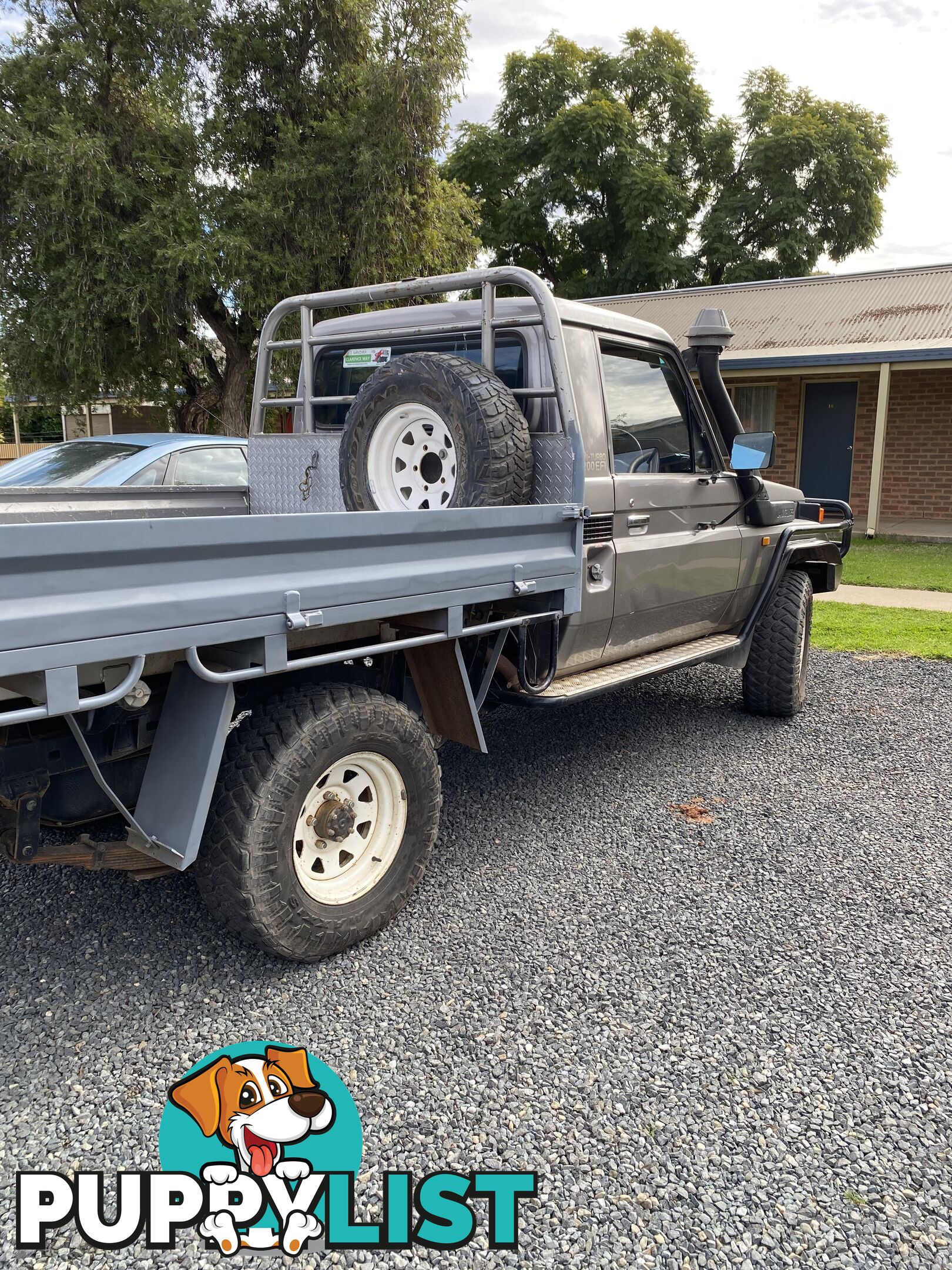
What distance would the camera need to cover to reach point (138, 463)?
6.65 metres

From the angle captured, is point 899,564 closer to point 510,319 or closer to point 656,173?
point 510,319

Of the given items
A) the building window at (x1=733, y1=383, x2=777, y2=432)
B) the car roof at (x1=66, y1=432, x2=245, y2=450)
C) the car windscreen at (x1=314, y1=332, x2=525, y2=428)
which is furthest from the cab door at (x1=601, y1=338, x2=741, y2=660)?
the building window at (x1=733, y1=383, x2=777, y2=432)

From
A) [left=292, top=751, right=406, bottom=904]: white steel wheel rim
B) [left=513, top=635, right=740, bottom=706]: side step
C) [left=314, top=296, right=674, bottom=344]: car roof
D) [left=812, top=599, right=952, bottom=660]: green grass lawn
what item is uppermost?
[left=314, top=296, right=674, bottom=344]: car roof

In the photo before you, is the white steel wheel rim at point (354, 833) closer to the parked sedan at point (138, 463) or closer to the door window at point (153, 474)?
the parked sedan at point (138, 463)

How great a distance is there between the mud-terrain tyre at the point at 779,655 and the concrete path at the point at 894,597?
144 inches

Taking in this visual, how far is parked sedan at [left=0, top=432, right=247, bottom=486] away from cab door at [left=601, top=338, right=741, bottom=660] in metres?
3.03

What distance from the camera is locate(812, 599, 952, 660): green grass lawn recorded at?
7.81m

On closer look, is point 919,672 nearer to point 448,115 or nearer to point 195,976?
point 195,976

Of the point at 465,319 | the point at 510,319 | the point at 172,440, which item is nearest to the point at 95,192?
the point at 172,440

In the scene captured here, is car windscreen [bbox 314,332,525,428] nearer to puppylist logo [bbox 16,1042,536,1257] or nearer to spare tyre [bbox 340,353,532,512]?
spare tyre [bbox 340,353,532,512]

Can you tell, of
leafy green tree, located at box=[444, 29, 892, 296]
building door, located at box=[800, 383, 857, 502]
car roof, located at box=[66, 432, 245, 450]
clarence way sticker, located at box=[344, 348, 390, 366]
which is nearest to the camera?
clarence way sticker, located at box=[344, 348, 390, 366]

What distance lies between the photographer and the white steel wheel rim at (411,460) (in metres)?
3.80

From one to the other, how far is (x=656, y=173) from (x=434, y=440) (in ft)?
94.0

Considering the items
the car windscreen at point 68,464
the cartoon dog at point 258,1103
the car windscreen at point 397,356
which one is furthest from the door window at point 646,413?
the car windscreen at point 68,464
